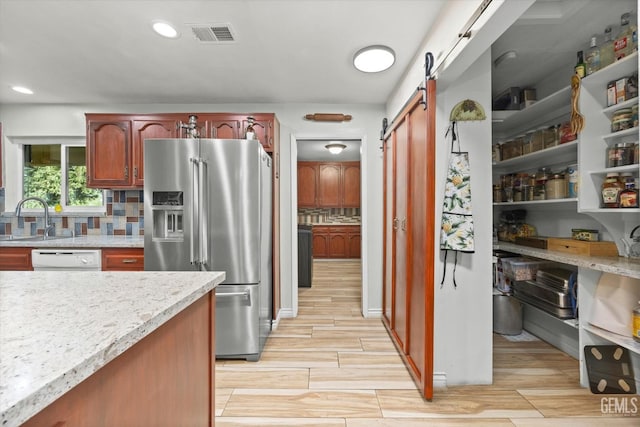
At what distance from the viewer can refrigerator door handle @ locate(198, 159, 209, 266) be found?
2.38 m

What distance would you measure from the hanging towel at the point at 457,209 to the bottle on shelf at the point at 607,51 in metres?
0.99

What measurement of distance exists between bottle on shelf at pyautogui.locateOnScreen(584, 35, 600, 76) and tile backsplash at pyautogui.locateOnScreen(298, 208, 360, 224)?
18.6 feet

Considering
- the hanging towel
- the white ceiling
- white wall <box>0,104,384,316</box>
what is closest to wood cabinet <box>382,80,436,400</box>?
the hanging towel

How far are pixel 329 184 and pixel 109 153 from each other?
4937 mm

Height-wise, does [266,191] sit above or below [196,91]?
below

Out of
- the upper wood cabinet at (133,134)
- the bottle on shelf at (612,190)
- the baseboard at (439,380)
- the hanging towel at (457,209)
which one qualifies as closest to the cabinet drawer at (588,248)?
the bottle on shelf at (612,190)

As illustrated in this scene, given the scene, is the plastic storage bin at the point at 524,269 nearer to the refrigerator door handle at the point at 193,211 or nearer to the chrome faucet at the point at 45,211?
the refrigerator door handle at the point at 193,211

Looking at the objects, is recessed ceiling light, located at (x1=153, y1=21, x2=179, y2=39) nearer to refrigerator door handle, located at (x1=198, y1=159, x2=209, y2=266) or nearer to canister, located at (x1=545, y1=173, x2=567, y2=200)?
refrigerator door handle, located at (x1=198, y1=159, x2=209, y2=266)

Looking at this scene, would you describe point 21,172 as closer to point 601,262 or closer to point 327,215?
point 601,262

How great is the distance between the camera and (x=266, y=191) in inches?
112

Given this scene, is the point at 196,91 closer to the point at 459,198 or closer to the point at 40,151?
the point at 40,151

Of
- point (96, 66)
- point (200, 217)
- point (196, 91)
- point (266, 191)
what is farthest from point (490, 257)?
point (96, 66)

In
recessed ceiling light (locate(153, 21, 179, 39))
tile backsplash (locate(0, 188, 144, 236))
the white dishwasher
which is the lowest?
the white dishwasher

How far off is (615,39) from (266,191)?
2.68 m
